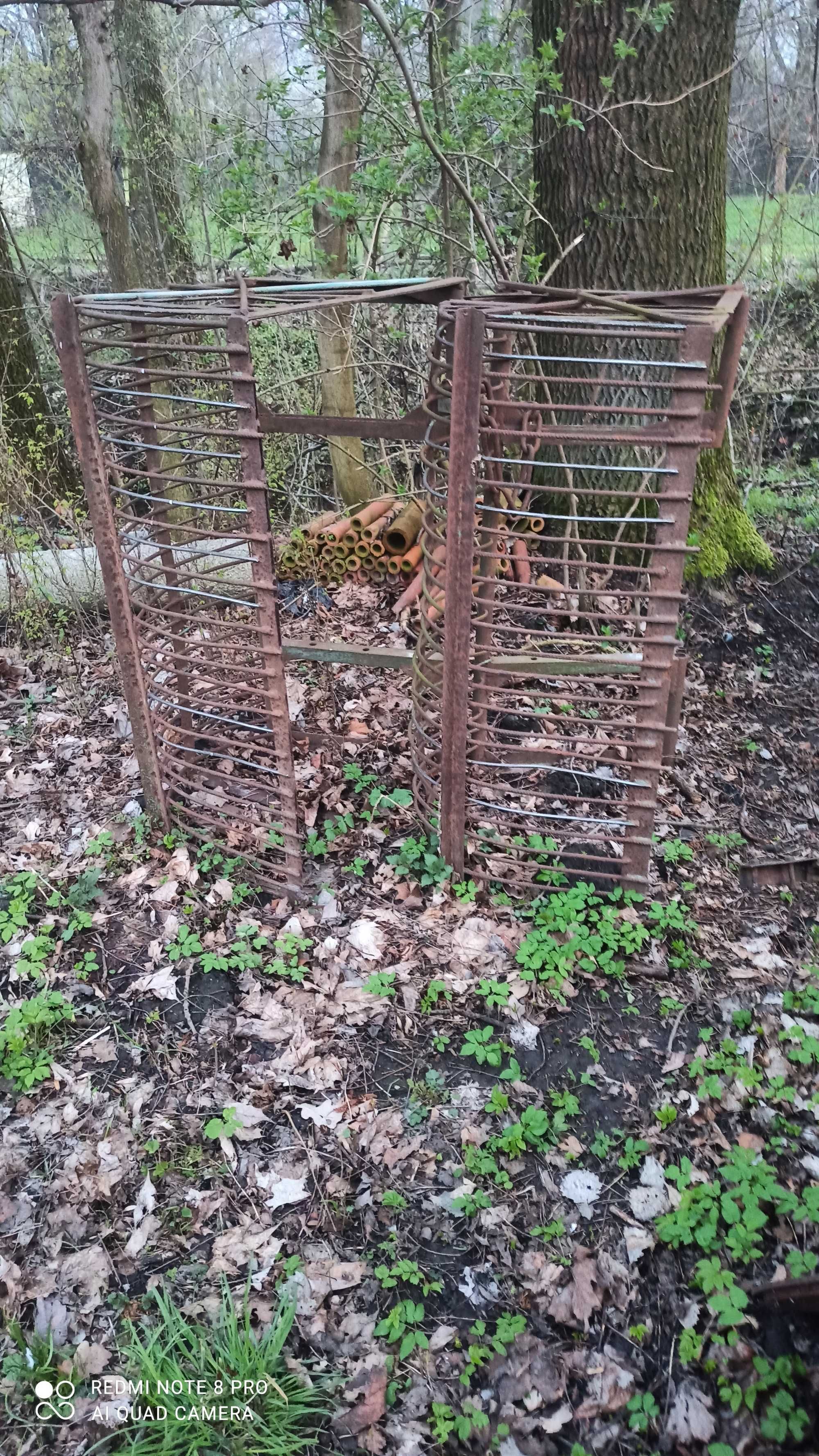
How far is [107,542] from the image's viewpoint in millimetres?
3953

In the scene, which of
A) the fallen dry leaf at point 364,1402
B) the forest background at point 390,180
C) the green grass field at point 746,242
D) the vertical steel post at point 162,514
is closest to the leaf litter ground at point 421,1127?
the fallen dry leaf at point 364,1402

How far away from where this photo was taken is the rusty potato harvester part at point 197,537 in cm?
347

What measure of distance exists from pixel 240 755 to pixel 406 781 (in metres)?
1.03

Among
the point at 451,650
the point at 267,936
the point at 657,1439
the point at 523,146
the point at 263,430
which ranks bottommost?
the point at 657,1439

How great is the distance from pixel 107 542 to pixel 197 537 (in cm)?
42

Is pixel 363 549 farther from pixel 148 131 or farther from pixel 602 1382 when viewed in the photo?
pixel 148 131

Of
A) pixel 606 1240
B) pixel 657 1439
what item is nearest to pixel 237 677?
pixel 606 1240

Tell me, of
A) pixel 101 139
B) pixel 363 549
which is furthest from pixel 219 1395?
pixel 101 139

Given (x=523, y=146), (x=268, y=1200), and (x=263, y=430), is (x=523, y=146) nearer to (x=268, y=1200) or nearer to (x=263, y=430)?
(x=263, y=430)

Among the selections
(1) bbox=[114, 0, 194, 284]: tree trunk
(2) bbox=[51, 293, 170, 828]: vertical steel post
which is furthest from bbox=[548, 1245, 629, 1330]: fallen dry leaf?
(1) bbox=[114, 0, 194, 284]: tree trunk

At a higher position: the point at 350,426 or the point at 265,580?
the point at 350,426

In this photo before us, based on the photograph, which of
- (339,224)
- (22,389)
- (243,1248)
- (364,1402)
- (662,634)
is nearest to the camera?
(364,1402)

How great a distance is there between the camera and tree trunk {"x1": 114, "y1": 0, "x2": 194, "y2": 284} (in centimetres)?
880

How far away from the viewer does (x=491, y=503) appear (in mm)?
5188
